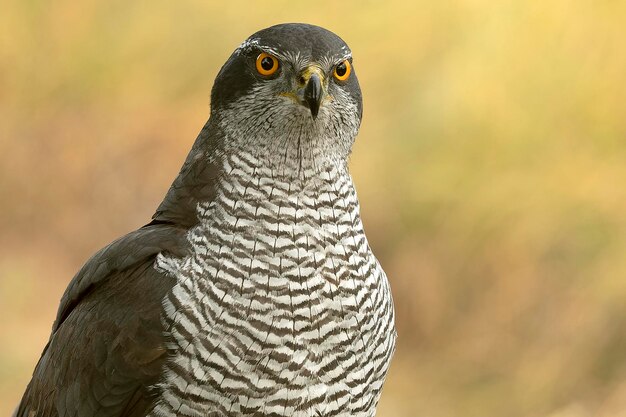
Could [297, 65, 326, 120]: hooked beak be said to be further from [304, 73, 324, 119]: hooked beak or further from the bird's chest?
the bird's chest

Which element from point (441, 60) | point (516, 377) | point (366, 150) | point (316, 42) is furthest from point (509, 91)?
point (316, 42)

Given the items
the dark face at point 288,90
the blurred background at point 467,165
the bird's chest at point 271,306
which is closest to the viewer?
the bird's chest at point 271,306

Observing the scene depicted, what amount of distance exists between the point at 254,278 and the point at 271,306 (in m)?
0.10

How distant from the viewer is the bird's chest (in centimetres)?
326

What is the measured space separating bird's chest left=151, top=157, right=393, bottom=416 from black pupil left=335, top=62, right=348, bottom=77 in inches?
13.3

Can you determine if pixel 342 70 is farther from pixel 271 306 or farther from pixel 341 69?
pixel 271 306

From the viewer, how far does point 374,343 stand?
3479mm

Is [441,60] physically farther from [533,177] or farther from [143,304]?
[143,304]

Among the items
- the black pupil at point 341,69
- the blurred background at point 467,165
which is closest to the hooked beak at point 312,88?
the black pupil at point 341,69

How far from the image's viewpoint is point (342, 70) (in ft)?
11.4

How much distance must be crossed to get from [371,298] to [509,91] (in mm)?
3587

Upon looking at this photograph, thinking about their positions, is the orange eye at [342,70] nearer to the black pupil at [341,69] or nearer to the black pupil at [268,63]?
the black pupil at [341,69]

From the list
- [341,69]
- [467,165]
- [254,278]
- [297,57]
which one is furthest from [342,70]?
[467,165]

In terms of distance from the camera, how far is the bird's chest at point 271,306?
3.26 m
